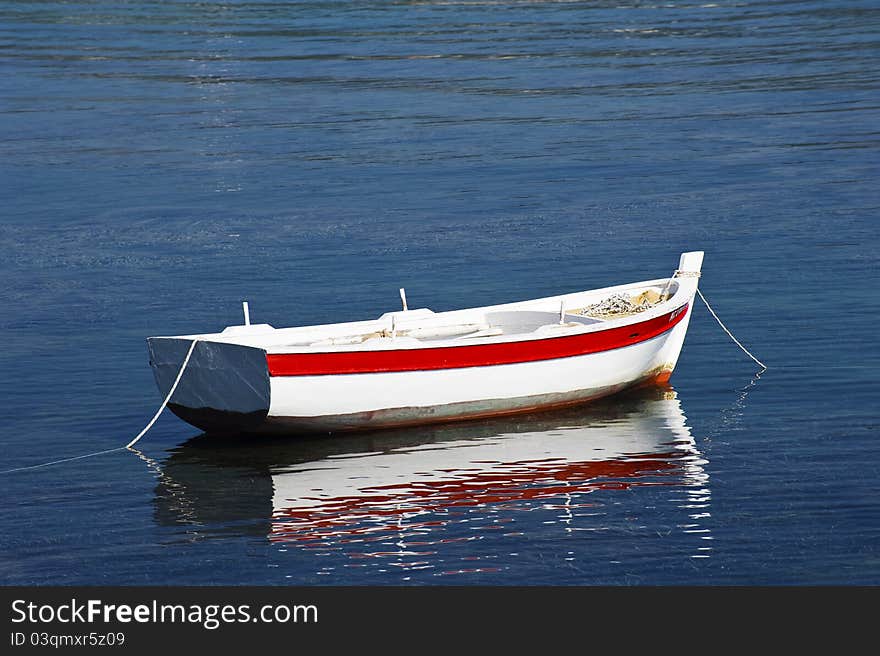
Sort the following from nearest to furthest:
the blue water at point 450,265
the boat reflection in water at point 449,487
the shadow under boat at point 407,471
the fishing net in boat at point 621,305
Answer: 1. the boat reflection in water at point 449,487
2. the blue water at point 450,265
3. the shadow under boat at point 407,471
4. the fishing net in boat at point 621,305

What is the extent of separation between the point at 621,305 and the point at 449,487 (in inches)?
207

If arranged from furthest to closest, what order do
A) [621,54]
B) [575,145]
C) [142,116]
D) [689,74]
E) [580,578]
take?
1. [621,54]
2. [689,74]
3. [142,116]
4. [575,145]
5. [580,578]

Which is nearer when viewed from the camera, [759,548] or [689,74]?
[759,548]

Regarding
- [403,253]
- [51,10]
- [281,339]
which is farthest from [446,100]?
[51,10]

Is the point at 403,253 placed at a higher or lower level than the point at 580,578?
higher

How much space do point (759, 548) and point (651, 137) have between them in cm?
2437

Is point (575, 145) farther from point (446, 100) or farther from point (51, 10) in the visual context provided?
point (51, 10)

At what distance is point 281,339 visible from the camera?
63.8 ft

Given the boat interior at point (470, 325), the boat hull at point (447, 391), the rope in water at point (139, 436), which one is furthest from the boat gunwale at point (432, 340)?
the boat hull at point (447, 391)

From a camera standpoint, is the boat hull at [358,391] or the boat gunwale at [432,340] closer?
the boat hull at [358,391]

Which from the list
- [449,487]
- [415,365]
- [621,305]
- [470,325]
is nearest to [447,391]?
[415,365]

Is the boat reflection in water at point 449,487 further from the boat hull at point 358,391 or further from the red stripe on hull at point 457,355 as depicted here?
the red stripe on hull at point 457,355

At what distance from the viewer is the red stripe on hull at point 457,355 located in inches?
725

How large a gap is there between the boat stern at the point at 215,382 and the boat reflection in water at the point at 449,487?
1.39 feet
